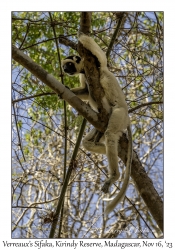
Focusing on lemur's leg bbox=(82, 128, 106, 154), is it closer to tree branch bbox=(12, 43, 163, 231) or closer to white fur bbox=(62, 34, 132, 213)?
white fur bbox=(62, 34, 132, 213)

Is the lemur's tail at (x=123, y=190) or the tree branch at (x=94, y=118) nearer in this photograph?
the tree branch at (x=94, y=118)

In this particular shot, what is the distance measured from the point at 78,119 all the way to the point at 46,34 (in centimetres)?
180

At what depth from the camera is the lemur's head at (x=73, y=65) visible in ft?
23.6

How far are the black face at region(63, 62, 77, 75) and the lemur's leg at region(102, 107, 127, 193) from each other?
153 cm

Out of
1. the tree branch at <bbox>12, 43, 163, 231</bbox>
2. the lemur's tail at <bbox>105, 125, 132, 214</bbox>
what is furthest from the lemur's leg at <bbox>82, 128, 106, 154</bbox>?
the lemur's tail at <bbox>105, 125, 132, 214</bbox>

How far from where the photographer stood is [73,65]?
7.22 m

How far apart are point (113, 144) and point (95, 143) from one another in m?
0.66

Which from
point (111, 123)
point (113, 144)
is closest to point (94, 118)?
point (111, 123)

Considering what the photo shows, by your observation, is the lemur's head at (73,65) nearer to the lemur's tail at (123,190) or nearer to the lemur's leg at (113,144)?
the lemur's leg at (113,144)

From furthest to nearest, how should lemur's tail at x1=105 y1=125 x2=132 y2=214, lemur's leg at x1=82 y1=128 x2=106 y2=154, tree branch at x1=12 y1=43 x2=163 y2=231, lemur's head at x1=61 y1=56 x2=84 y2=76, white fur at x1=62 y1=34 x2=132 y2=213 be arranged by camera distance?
lemur's head at x1=61 y1=56 x2=84 y2=76 → lemur's leg at x1=82 y1=128 x2=106 y2=154 → white fur at x1=62 y1=34 x2=132 y2=213 → lemur's tail at x1=105 y1=125 x2=132 y2=214 → tree branch at x1=12 y1=43 x2=163 y2=231

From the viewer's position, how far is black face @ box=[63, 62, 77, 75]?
23.7 ft

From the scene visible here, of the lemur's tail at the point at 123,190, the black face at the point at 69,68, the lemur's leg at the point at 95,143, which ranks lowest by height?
the lemur's tail at the point at 123,190

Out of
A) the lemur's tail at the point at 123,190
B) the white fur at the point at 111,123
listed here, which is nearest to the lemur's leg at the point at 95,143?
the white fur at the point at 111,123
